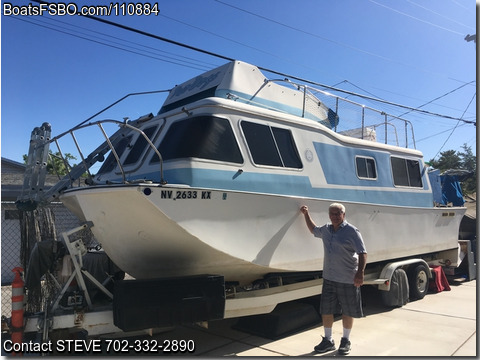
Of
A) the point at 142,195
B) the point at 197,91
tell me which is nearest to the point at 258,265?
the point at 142,195

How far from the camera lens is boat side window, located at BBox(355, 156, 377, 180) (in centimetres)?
630

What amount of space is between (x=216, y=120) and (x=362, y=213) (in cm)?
277

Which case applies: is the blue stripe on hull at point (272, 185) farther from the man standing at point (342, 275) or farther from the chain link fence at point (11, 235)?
the chain link fence at point (11, 235)

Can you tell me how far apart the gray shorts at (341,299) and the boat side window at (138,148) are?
297 cm

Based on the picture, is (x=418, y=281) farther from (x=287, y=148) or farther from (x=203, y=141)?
(x=203, y=141)

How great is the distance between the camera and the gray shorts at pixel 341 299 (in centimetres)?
449

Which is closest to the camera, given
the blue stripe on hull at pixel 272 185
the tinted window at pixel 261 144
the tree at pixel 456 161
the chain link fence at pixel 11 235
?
the blue stripe on hull at pixel 272 185

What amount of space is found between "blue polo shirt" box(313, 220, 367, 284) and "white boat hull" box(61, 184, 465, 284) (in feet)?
1.65

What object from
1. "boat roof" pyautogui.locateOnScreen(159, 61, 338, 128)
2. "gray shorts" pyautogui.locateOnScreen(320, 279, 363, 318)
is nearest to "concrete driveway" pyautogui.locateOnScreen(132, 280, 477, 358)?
"gray shorts" pyautogui.locateOnScreen(320, 279, 363, 318)

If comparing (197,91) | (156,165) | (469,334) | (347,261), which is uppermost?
(197,91)

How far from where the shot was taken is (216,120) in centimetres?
465

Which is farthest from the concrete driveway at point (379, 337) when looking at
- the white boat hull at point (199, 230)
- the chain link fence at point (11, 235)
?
the chain link fence at point (11, 235)

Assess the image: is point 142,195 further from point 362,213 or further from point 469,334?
point 469,334

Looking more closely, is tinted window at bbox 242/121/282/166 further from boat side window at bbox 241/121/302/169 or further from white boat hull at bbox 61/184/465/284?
white boat hull at bbox 61/184/465/284
